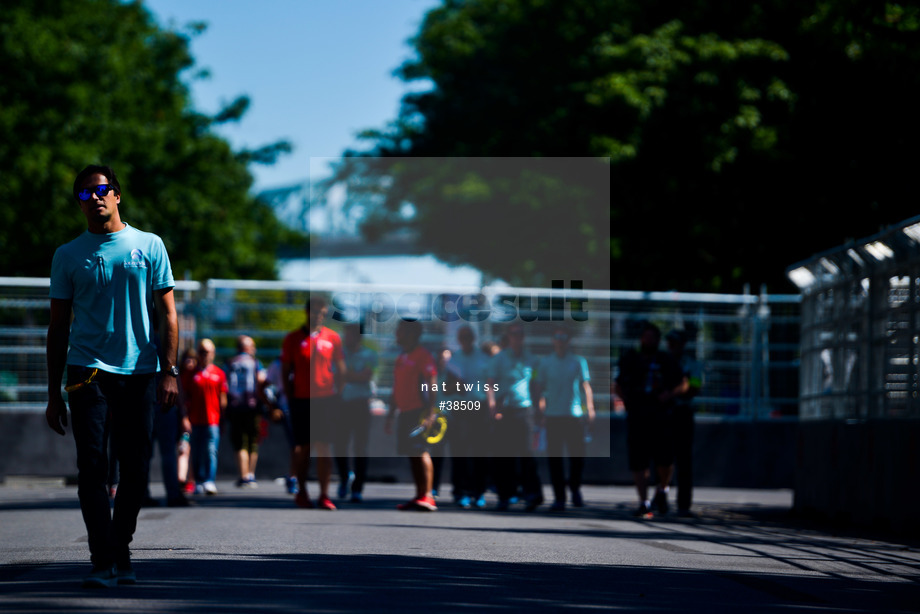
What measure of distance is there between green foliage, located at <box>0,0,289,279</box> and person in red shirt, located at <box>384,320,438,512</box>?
1462 cm

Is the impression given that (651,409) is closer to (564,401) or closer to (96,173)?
(564,401)

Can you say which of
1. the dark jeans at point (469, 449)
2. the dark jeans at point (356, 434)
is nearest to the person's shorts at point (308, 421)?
the dark jeans at point (356, 434)

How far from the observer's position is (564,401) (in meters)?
14.9

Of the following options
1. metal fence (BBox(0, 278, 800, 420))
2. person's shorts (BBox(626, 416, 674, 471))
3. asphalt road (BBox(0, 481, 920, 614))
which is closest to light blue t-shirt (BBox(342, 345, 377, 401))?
asphalt road (BBox(0, 481, 920, 614))

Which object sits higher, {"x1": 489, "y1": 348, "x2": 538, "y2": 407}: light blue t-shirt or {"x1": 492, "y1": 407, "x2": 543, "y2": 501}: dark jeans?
{"x1": 489, "y1": 348, "x2": 538, "y2": 407}: light blue t-shirt

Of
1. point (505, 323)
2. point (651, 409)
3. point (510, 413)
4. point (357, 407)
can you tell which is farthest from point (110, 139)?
point (651, 409)

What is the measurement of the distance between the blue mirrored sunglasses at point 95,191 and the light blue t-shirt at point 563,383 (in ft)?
28.2

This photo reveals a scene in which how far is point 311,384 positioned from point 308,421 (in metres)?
0.36

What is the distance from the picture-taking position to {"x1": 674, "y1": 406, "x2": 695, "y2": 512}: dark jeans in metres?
14.3

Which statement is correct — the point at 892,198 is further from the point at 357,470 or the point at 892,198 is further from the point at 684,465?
the point at 357,470

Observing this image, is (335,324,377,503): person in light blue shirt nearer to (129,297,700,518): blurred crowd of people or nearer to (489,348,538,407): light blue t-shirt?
(129,297,700,518): blurred crowd of people

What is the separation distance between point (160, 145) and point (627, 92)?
15.7 metres

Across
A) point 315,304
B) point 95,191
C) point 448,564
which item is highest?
point 95,191

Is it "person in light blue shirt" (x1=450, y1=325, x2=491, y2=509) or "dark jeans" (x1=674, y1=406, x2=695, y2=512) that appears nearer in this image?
"dark jeans" (x1=674, y1=406, x2=695, y2=512)
